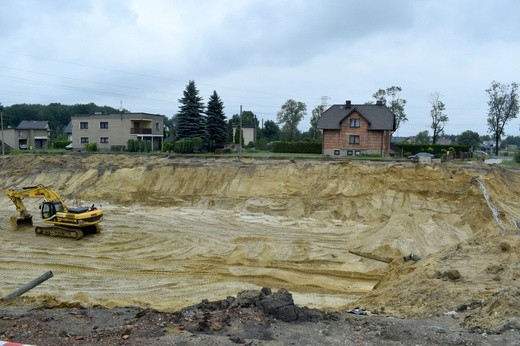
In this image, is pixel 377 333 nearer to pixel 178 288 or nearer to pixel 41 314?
pixel 41 314

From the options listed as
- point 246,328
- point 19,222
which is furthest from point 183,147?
point 246,328

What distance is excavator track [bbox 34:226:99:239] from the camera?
20.6 m

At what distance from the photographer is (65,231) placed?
68.5 ft

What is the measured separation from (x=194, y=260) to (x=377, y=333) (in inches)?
439

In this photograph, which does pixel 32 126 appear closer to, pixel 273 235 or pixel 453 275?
pixel 273 235

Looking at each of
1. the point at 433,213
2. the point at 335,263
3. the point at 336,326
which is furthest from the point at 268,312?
the point at 433,213

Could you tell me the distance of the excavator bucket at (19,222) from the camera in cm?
2249

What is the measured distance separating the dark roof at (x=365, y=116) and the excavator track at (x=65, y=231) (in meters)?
29.9

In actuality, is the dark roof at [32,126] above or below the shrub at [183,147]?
above

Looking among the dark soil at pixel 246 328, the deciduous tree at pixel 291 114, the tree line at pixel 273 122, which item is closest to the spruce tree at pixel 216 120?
the tree line at pixel 273 122

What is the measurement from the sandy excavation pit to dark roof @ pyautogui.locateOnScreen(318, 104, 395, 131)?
54.9ft

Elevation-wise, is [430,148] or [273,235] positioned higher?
[430,148]

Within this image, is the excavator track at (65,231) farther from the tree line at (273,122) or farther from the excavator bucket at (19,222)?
the tree line at (273,122)

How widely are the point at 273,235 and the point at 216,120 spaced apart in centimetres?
3221
